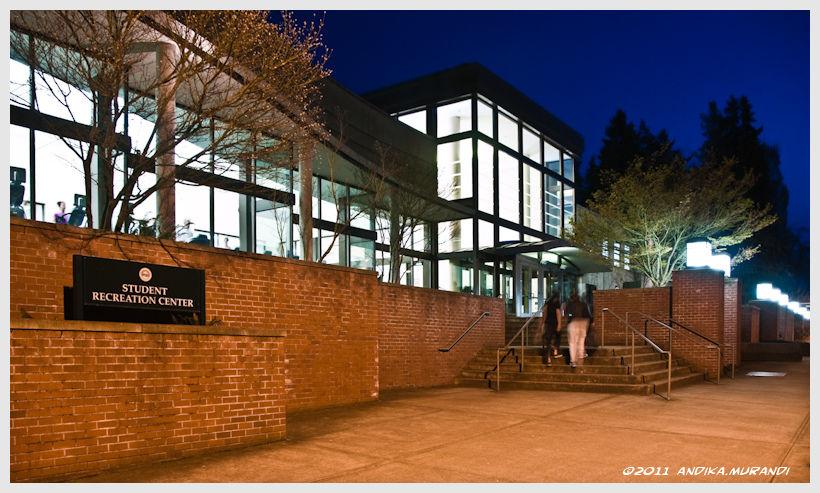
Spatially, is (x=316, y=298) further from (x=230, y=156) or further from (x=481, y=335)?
(x=481, y=335)

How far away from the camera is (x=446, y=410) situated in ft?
34.1

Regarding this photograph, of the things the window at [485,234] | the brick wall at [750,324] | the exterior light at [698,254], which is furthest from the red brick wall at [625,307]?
the window at [485,234]

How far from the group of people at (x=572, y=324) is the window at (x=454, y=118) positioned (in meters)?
16.3

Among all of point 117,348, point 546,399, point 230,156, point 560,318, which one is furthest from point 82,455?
point 560,318

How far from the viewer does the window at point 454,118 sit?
95.6 ft

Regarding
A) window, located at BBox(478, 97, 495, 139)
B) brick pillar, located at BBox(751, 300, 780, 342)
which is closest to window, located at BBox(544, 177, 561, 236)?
window, located at BBox(478, 97, 495, 139)

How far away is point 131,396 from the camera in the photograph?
21.2 ft

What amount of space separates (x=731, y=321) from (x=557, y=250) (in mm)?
10276

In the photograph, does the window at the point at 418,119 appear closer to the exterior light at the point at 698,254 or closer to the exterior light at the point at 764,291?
the exterior light at the point at 698,254

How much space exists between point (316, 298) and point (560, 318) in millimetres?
5710

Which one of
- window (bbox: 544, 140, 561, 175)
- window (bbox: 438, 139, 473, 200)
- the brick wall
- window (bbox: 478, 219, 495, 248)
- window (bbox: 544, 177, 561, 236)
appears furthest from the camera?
window (bbox: 544, 140, 561, 175)

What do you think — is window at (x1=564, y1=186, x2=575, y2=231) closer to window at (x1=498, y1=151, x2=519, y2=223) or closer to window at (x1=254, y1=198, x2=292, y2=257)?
window at (x1=498, y1=151, x2=519, y2=223)

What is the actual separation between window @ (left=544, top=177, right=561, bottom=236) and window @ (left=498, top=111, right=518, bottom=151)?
3.76m

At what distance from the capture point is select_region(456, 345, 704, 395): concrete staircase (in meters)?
13.0
